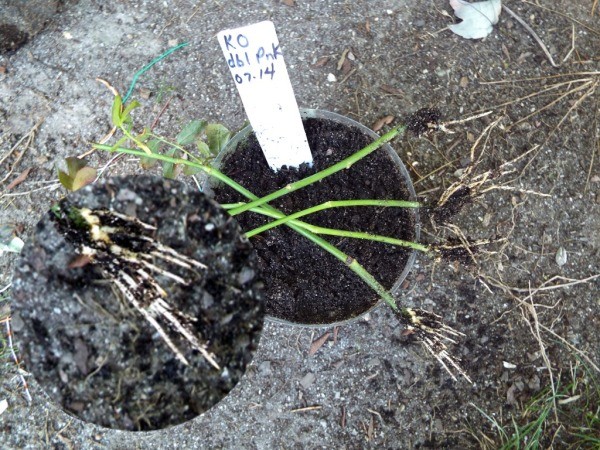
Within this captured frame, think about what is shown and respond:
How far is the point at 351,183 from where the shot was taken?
101cm

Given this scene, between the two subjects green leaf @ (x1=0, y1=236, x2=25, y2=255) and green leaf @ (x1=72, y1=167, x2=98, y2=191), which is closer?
green leaf @ (x1=72, y1=167, x2=98, y2=191)

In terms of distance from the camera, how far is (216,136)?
94 cm

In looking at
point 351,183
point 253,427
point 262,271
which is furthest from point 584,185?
point 253,427

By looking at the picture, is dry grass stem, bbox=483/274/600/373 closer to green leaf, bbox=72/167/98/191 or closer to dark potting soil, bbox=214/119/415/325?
dark potting soil, bbox=214/119/415/325

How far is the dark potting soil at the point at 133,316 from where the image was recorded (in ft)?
2.36

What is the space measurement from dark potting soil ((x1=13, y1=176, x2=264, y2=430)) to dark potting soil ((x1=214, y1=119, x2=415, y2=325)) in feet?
0.81

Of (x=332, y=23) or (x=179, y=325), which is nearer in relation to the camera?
(x=179, y=325)

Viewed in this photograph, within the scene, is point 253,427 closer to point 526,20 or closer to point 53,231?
point 53,231

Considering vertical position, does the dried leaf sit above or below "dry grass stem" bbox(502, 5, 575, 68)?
above

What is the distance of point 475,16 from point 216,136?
0.67 m

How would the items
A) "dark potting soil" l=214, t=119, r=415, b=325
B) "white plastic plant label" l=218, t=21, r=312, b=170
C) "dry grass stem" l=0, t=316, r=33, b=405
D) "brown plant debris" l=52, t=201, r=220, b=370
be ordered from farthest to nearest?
"dry grass stem" l=0, t=316, r=33, b=405 < "dark potting soil" l=214, t=119, r=415, b=325 < "white plastic plant label" l=218, t=21, r=312, b=170 < "brown plant debris" l=52, t=201, r=220, b=370

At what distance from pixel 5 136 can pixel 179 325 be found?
2.66 ft

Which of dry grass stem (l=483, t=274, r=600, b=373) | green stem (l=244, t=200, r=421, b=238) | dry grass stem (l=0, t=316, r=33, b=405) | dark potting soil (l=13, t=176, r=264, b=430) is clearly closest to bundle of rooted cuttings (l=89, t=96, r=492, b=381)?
green stem (l=244, t=200, r=421, b=238)

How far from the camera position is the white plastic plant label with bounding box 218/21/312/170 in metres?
0.84
